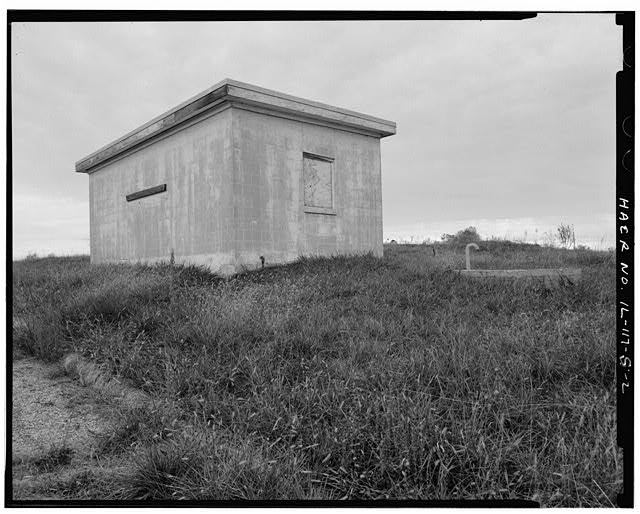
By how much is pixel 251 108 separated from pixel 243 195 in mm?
1657

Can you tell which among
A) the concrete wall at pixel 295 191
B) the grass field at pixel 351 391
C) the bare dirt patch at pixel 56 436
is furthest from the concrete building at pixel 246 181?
the bare dirt patch at pixel 56 436

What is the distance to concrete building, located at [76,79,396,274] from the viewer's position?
893cm

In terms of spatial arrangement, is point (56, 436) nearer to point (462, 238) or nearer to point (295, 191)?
point (295, 191)

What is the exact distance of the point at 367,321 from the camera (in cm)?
507

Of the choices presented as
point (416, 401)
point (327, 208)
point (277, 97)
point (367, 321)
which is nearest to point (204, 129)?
point (277, 97)

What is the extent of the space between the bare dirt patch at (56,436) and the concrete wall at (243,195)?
4.40m

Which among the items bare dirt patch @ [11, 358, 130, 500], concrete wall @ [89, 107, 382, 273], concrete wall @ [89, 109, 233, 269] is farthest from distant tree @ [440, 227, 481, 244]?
bare dirt patch @ [11, 358, 130, 500]

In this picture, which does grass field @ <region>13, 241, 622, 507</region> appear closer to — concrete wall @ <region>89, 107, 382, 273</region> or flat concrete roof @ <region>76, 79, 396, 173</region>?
concrete wall @ <region>89, 107, 382, 273</region>

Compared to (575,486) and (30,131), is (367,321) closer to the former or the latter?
(575,486)

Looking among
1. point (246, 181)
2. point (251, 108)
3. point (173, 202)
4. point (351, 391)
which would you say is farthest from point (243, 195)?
point (351, 391)

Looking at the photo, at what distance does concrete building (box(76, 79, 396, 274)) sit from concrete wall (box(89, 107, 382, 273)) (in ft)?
0.07

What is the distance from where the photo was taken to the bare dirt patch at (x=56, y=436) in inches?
107

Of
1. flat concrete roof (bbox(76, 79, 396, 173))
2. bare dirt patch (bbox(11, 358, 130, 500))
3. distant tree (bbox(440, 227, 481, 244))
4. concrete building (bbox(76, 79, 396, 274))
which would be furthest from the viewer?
distant tree (bbox(440, 227, 481, 244))

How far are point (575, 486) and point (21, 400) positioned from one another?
4.18m
